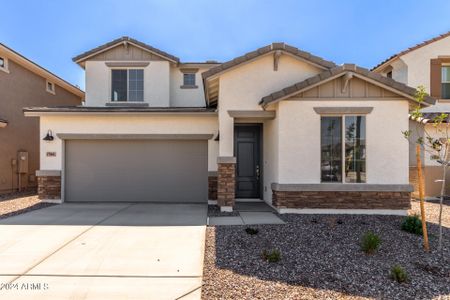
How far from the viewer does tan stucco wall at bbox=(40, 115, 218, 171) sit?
392 inches

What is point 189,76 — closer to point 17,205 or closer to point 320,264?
point 17,205

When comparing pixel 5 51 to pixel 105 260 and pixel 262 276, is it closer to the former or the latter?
pixel 105 260

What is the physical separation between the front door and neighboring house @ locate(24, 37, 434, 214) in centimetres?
4

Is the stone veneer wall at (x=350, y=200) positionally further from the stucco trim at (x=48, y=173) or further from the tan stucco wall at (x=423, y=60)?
the stucco trim at (x=48, y=173)

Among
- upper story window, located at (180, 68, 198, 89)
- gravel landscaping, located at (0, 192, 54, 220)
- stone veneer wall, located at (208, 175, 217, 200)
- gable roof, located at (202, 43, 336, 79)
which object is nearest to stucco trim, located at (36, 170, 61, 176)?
gravel landscaping, located at (0, 192, 54, 220)

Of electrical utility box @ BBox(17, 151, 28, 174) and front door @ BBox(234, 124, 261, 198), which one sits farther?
electrical utility box @ BBox(17, 151, 28, 174)

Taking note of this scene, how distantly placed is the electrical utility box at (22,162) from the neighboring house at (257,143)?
4.63m

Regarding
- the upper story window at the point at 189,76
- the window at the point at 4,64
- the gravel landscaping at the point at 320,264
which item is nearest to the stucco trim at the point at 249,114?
the gravel landscaping at the point at 320,264

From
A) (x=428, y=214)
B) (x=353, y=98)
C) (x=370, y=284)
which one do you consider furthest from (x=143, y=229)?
(x=428, y=214)

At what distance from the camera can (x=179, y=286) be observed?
3936 mm

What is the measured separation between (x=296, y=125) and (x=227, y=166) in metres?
2.36

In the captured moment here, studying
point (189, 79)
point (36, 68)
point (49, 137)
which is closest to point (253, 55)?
point (189, 79)

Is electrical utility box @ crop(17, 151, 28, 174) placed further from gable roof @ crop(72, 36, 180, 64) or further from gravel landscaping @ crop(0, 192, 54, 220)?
gable roof @ crop(72, 36, 180, 64)

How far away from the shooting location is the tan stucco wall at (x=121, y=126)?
32.7ft
